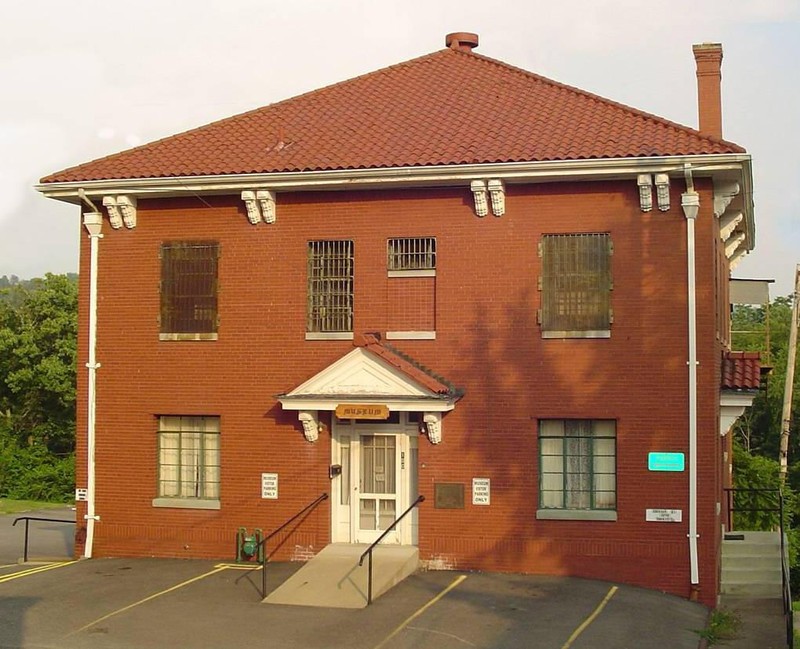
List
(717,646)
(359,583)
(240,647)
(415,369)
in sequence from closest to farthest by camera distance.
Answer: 1. (240,647)
2. (717,646)
3. (359,583)
4. (415,369)

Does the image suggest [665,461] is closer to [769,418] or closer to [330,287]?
[330,287]

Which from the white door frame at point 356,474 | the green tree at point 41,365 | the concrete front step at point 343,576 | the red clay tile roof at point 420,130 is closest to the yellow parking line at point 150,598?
the concrete front step at point 343,576

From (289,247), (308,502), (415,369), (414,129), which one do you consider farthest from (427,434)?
(414,129)

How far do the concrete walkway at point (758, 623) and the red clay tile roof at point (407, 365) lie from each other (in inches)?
222

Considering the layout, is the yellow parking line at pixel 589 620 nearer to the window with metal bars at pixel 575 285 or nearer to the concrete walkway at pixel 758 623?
the concrete walkway at pixel 758 623

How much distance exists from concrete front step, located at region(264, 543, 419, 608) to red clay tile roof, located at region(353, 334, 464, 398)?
2743 millimetres

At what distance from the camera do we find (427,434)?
62.4ft

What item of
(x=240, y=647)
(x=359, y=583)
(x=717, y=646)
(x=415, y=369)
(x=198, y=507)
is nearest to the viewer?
(x=240, y=647)

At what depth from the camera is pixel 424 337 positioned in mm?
19281

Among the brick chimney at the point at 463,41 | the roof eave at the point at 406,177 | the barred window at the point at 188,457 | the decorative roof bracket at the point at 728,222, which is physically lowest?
the barred window at the point at 188,457

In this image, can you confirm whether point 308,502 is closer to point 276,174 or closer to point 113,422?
point 113,422

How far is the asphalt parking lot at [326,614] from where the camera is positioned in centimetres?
1459

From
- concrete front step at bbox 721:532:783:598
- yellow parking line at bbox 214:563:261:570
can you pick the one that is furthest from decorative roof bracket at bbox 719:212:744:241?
yellow parking line at bbox 214:563:261:570

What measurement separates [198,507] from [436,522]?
4.26 metres
